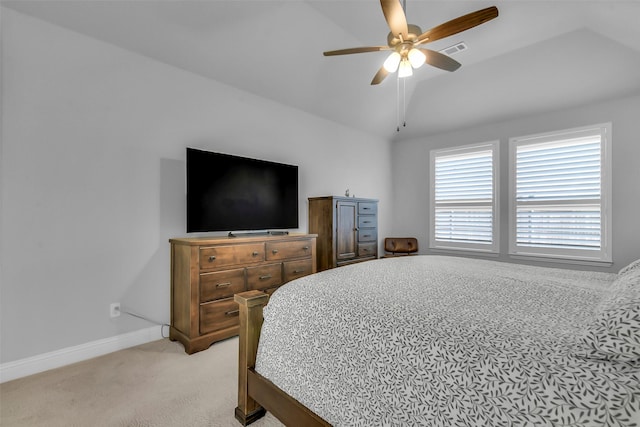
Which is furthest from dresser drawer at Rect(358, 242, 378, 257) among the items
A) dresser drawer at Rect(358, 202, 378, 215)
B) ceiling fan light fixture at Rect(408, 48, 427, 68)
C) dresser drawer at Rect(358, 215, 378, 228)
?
ceiling fan light fixture at Rect(408, 48, 427, 68)

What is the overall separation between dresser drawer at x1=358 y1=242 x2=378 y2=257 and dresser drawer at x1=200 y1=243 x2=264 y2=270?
5.95 feet

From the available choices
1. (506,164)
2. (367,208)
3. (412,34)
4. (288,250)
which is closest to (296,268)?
(288,250)

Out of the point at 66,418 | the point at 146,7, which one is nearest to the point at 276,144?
the point at 146,7

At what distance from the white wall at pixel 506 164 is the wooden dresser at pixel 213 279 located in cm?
329

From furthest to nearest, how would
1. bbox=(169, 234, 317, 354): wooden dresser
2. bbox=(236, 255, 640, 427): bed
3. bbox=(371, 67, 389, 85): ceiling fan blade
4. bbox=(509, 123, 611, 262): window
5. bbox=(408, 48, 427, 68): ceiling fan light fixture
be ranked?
bbox=(509, 123, 611, 262): window → bbox=(371, 67, 389, 85): ceiling fan blade → bbox=(169, 234, 317, 354): wooden dresser → bbox=(408, 48, 427, 68): ceiling fan light fixture → bbox=(236, 255, 640, 427): bed

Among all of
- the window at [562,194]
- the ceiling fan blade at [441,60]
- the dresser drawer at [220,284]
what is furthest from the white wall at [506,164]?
the dresser drawer at [220,284]

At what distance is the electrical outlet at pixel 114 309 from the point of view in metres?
2.48

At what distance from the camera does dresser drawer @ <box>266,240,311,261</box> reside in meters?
2.96

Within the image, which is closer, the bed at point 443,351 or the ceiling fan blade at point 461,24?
the bed at point 443,351

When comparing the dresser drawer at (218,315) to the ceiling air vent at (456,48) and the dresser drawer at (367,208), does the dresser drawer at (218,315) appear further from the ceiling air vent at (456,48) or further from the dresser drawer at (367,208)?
the ceiling air vent at (456,48)

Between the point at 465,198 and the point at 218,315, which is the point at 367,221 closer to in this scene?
the point at 465,198

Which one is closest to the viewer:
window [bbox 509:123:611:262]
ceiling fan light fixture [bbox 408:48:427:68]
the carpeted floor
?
the carpeted floor

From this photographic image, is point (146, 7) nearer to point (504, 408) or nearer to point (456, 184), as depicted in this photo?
point (504, 408)

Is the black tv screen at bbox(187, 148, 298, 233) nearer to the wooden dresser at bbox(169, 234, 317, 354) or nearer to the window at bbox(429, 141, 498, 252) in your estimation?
the wooden dresser at bbox(169, 234, 317, 354)
